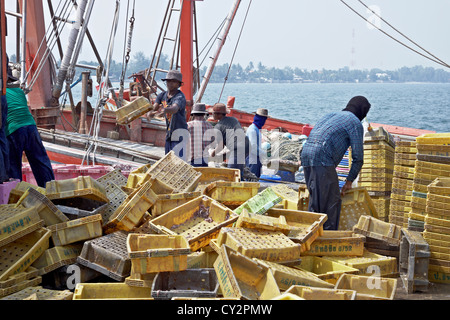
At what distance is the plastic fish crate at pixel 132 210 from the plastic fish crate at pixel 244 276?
1345mm

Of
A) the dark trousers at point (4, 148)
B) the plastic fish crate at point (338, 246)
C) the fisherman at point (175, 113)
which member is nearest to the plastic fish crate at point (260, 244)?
the plastic fish crate at point (338, 246)

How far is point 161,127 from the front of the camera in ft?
44.7

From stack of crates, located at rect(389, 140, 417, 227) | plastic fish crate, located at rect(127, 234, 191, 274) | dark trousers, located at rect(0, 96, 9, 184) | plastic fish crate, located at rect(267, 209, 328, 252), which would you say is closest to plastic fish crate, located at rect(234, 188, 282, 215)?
plastic fish crate, located at rect(267, 209, 328, 252)

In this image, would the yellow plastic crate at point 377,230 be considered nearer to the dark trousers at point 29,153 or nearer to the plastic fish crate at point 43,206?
the plastic fish crate at point 43,206

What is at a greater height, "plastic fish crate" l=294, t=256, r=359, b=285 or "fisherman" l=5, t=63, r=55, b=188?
"fisherman" l=5, t=63, r=55, b=188

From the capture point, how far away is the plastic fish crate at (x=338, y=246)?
5.25 metres

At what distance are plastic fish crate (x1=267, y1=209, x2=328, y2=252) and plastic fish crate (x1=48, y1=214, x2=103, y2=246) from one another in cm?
171

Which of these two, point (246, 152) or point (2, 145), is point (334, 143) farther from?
point (2, 145)

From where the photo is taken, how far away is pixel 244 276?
435 centimetres

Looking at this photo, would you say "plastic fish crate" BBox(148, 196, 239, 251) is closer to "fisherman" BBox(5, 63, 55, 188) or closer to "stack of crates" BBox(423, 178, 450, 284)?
"stack of crates" BBox(423, 178, 450, 284)

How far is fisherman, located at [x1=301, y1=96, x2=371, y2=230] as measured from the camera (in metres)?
5.81

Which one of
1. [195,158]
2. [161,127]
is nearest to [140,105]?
[195,158]

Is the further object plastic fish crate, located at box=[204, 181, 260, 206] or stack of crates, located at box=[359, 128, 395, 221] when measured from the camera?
stack of crates, located at box=[359, 128, 395, 221]
